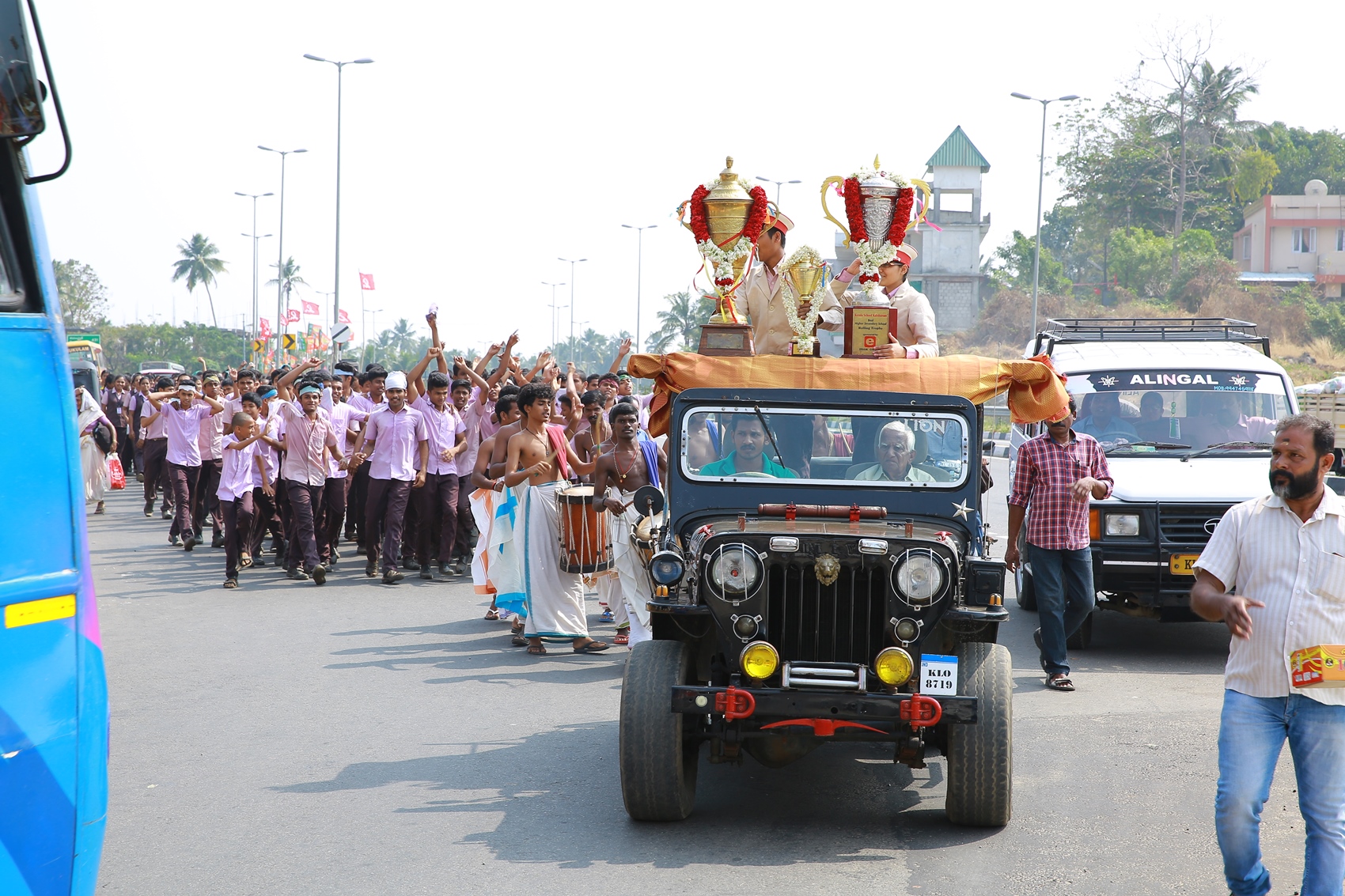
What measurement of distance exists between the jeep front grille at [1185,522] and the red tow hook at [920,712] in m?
4.81

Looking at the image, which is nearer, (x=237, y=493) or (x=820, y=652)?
(x=820, y=652)

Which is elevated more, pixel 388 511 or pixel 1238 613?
pixel 1238 613

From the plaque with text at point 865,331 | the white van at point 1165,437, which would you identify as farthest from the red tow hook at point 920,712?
the white van at point 1165,437

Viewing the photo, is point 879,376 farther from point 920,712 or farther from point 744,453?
point 920,712

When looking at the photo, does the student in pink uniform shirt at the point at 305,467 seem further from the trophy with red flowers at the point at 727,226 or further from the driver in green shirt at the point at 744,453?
the driver in green shirt at the point at 744,453

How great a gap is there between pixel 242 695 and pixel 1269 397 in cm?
831

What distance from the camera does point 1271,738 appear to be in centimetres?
427

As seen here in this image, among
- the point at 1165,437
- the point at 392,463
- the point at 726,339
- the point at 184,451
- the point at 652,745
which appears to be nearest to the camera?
the point at 652,745

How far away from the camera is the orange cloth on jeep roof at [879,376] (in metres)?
6.38

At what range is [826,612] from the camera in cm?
563

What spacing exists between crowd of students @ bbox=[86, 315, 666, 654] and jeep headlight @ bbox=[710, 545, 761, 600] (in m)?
3.85

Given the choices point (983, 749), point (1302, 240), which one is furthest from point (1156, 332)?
point (1302, 240)

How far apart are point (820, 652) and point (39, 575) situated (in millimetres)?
3309

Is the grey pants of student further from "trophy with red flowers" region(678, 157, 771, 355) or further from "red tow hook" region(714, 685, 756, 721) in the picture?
"red tow hook" region(714, 685, 756, 721)
